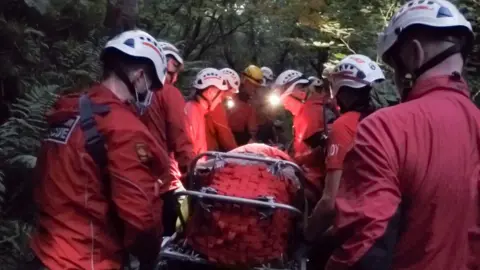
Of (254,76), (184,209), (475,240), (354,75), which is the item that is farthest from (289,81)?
(475,240)

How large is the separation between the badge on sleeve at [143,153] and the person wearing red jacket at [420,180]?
1.40 m

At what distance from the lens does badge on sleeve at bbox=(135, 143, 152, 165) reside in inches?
139

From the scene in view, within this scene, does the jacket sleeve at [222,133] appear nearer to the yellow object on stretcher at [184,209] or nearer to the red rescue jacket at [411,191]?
the yellow object on stretcher at [184,209]

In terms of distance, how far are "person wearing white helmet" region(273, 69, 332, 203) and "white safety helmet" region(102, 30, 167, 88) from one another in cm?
175

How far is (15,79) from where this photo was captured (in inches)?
352

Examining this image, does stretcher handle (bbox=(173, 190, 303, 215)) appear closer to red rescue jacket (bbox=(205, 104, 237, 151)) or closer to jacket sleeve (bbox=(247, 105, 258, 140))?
red rescue jacket (bbox=(205, 104, 237, 151))

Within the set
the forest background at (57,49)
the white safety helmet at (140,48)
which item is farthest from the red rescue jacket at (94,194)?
the forest background at (57,49)

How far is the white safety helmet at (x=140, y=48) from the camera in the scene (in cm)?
393

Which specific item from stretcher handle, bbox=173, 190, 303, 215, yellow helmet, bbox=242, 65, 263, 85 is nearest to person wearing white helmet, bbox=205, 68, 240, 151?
yellow helmet, bbox=242, 65, 263, 85

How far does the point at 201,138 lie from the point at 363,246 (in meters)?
5.27

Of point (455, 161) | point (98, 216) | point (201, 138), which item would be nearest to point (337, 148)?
point (98, 216)

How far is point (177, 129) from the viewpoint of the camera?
6.29 m

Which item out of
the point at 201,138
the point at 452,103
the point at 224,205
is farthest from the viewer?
the point at 201,138

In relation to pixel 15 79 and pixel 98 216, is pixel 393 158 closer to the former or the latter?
pixel 98 216
